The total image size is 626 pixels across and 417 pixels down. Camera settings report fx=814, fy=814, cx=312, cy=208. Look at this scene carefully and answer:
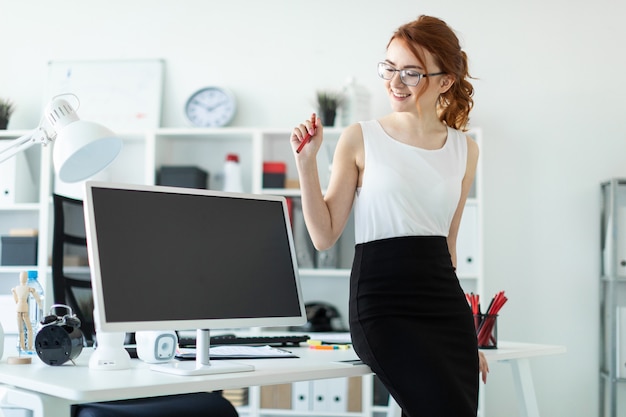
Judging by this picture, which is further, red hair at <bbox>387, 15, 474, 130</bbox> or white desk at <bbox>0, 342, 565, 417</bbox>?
red hair at <bbox>387, 15, 474, 130</bbox>

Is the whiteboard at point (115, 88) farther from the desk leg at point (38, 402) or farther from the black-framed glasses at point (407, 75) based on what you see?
the desk leg at point (38, 402)

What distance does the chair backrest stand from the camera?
2.64 meters

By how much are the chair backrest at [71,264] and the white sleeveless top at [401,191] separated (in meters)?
1.18

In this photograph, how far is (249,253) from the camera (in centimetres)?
178

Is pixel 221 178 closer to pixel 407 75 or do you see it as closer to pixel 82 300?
pixel 82 300

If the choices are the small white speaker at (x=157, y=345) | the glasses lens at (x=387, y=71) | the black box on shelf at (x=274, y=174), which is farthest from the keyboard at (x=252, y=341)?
the black box on shelf at (x=274, y=174)

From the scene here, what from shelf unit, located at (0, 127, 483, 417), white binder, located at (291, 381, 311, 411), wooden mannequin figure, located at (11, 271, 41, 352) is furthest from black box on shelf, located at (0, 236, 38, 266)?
wooden mannequin figure, located at (11, 271, 41, 352)

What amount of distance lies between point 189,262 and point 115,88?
9.44 ft

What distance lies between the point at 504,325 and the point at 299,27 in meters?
1.86

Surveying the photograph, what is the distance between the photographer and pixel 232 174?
4043mm

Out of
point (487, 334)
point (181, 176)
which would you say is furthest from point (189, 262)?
point (181, 176)

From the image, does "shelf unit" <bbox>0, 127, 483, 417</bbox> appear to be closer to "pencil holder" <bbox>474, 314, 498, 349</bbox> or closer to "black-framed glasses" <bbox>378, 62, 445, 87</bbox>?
"pencil holder" <bbox>474, 314, 498, 349</bbox>

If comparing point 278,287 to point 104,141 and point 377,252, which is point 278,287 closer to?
point 377,252

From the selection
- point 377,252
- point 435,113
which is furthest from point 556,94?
point 377,252
